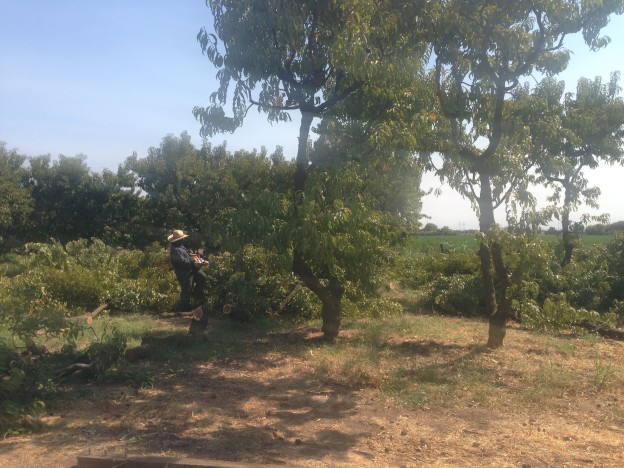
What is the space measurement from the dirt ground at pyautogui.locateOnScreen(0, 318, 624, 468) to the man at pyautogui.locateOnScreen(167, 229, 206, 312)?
336cm

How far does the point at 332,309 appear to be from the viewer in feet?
29.7

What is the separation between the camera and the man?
10.2m

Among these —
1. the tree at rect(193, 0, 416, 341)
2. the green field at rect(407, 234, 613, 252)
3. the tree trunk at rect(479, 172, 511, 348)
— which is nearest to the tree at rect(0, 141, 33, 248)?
the green field at rect(407, 234, 613, 252)

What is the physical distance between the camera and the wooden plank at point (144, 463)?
186 inches

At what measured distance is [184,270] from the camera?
33.9ft

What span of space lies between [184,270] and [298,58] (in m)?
3.97

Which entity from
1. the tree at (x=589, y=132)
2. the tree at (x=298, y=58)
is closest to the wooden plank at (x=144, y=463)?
the tree at (x=298, y=58)

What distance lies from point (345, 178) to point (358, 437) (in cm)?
341

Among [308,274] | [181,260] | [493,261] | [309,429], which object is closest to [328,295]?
[308,274]

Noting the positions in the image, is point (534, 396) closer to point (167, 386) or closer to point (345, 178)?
point (345, 178)

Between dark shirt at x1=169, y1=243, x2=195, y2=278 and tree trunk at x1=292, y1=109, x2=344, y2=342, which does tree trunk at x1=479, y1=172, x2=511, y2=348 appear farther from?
dark shirt at x1=169, y1=243, x2=195, y2=278

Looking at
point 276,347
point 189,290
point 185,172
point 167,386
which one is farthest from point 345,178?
point 185,172

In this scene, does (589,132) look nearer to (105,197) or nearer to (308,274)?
(308,274)

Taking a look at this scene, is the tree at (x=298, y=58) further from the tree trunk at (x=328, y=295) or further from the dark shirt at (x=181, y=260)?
the dark shirt at (x=181, y=260)
